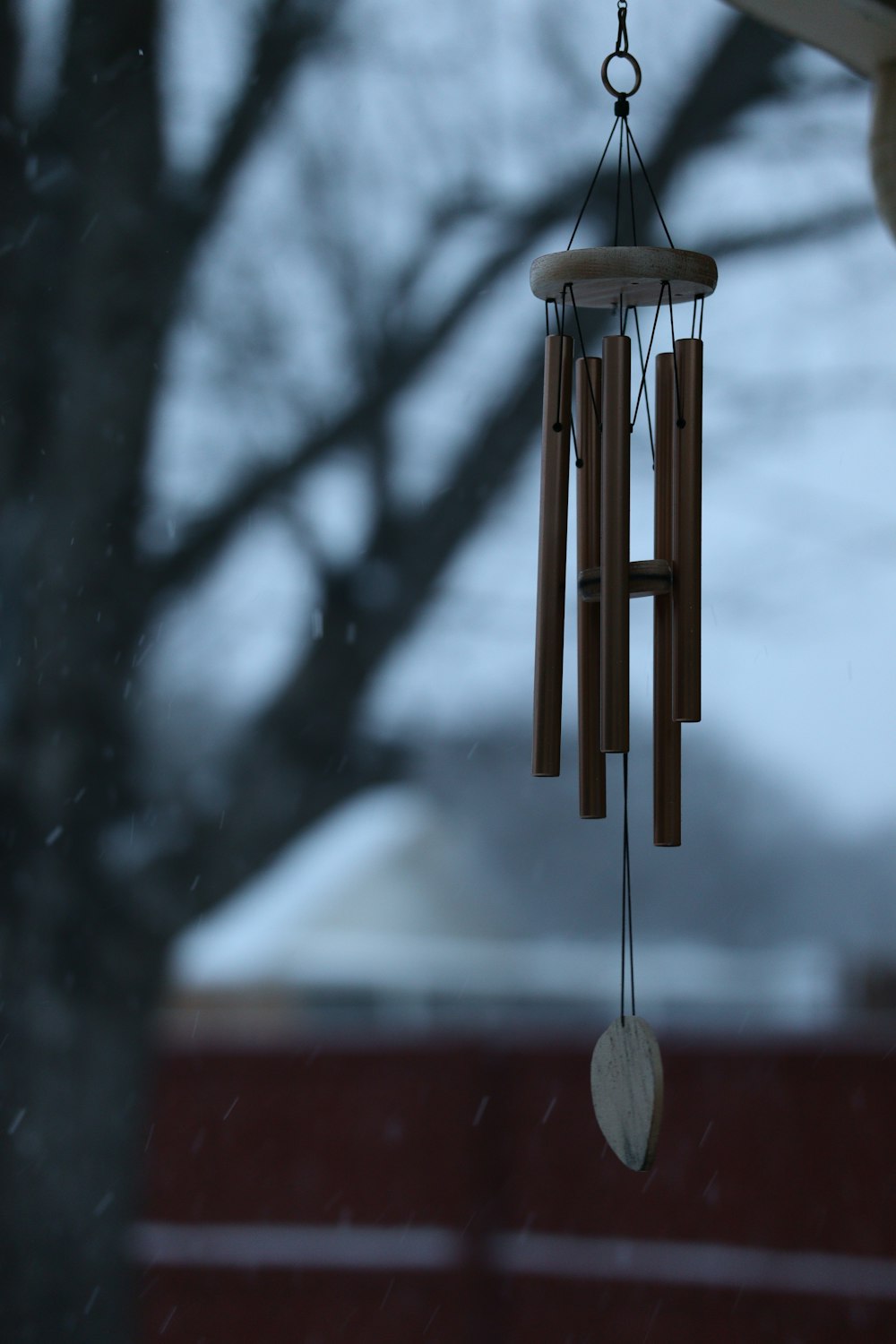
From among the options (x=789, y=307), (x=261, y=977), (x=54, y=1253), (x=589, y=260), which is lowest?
(x=261, y=977)

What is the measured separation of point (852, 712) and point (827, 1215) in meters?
5.31

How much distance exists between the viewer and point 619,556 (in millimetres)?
1559

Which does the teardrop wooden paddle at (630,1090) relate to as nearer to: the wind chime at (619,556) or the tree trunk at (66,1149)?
the wind chime at (619,556)

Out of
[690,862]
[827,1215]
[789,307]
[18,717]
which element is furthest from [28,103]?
[690,862]

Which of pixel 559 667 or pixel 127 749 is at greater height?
pixel 559 667

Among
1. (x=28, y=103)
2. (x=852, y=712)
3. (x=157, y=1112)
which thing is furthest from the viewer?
(x=852, y=712)

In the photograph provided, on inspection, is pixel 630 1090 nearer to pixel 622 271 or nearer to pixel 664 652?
pixel 664 652

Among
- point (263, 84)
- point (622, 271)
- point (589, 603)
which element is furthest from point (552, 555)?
point (263, 84)

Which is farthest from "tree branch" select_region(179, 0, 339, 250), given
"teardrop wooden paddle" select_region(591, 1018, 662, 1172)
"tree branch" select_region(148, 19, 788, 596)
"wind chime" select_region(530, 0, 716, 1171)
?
"teardrop wooden paddle" select_region(591, 1018, 662, 1172)

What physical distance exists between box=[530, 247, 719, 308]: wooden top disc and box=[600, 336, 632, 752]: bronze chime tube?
0.06 metres

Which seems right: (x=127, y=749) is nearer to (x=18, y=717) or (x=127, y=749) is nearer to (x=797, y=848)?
(x=18, y=717)

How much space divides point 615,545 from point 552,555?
0.31 feet

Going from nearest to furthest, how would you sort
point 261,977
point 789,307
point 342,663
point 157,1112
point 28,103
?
point 342,663, point 28,103, point 157,1112, point 789,307, point 261,977

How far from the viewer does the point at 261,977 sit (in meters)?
9.88
